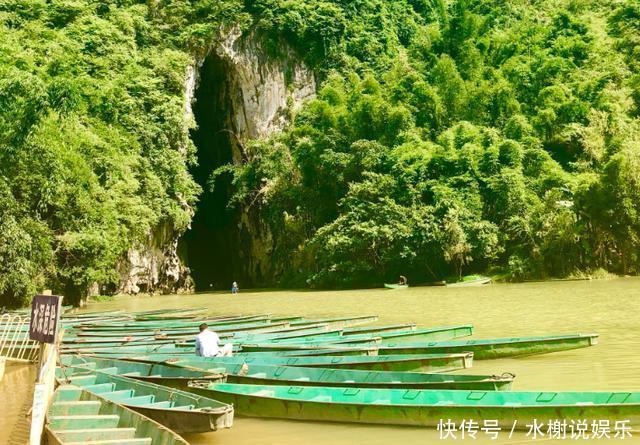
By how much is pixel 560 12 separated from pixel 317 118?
1682 cm

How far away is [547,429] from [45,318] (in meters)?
4.51

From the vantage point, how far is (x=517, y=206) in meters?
29.0

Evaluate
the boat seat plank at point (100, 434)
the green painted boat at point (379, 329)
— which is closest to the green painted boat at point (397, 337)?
the green painted boat at point (379, 329)

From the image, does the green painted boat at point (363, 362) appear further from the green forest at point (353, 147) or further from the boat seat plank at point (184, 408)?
the green forest at point (353, 147)

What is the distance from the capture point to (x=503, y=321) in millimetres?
13883

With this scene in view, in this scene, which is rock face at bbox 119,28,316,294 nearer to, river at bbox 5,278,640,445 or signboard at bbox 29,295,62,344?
river at bbox 5,278,640,445

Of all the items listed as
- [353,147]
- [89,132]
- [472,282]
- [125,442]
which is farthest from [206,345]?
[353,147]

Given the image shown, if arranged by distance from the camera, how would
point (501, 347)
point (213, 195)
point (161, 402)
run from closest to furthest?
point (161, 402), point (501, 347), point (213, 195)

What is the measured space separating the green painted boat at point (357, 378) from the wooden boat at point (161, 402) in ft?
2.23

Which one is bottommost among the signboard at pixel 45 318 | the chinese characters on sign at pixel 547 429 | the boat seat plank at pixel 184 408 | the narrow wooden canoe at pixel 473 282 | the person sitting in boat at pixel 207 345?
the chinese characters on sign at pixel 547 429

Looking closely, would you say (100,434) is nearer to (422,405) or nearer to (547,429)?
(422,405)

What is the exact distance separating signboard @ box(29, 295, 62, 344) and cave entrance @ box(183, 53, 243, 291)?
3091cm

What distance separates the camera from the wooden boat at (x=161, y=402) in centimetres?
532

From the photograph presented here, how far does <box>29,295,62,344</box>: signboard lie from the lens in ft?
19.2
